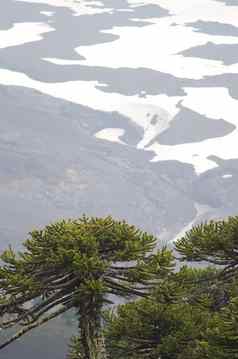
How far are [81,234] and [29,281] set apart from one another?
7.41 ft

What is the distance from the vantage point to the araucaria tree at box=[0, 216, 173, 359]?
20.0m

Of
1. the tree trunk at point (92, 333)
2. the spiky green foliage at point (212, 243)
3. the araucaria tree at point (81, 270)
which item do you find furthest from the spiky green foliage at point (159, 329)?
the tree trunk at point (92, 333)

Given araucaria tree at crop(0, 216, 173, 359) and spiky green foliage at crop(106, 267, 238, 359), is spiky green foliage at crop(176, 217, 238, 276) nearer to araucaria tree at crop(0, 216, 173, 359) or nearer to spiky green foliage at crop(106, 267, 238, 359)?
spiky green foliage at crop(106, 267, 238, 359)

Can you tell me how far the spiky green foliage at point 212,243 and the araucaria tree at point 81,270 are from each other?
2.18 meters

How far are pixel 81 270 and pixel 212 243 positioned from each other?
5.02m

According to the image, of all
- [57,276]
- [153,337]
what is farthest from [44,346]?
[57,276]

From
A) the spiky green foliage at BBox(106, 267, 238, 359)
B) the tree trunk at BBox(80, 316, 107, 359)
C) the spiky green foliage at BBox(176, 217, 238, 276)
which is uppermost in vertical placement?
the spiky green foliage at BBox(176, 217, 238, 276)

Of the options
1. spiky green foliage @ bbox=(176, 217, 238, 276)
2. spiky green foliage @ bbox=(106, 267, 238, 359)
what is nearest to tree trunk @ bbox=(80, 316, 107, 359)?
spiky green foliage @ bbox=(176, 217, 238, 276)

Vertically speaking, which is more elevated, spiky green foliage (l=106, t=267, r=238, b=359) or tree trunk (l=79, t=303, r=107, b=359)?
tree trunk (l=79, t=303, r=107, b=359)

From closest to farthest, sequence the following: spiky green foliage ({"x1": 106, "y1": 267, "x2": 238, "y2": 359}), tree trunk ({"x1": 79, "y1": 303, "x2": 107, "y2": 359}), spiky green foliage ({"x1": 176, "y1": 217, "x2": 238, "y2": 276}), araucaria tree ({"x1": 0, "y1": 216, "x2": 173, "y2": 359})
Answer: araucaria tree ({"x1": 0, "y1": 216, "x2": 173, "y2": 359})
tree trunk ({"x1": 79, "y1": 303, "x2": 107, "y2": 359})
spiky green foliage ({"x1": 176, "y1": 217, "x2": 238, "y2": 276})
spiky green foliage ({"x1": 106, "y1": 267, "x2": 238, "y2": 359})

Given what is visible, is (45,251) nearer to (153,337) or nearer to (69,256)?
(69,256)

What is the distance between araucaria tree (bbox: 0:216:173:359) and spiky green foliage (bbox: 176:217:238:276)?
7.16 ft

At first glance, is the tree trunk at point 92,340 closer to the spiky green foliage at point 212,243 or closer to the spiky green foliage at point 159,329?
the spiky green foliage at point 212,243

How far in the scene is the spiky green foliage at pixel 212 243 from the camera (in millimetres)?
22812
